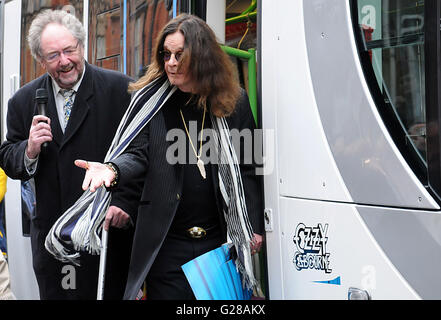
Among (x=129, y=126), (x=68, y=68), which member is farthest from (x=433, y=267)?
(x=68, y=68)

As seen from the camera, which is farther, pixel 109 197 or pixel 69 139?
pixel 69 139

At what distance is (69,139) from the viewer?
3568 mm

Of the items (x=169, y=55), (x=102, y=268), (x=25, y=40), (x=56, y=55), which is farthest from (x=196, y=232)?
(x=25, y=40)

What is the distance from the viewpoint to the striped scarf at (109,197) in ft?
9.97

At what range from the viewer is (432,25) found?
241 centimetres

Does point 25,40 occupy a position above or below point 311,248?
above

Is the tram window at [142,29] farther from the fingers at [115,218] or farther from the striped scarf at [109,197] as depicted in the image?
the fingers at [115,218]

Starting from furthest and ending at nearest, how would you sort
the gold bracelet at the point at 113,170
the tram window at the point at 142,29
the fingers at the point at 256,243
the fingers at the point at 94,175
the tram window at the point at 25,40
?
the tram window at the point at 25,40
the tram window at the point at 142,29
the fingers at the point at 256,243
the gold bracelet at the point at 113,170
the fingers at the point at 94,175

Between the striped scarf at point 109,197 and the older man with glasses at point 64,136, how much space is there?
25 centimetres

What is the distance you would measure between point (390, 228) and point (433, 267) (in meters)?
0.22

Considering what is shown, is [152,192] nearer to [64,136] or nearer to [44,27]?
[64,136]

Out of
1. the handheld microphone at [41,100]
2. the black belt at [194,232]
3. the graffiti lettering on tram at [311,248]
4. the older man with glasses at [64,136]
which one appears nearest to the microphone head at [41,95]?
the handheld microphone at [41,100]

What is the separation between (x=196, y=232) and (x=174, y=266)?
18cm
